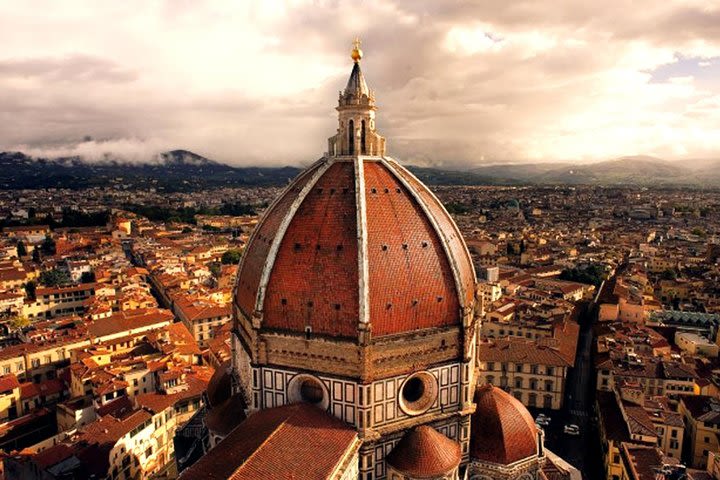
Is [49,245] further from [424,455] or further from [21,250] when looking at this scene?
[424,455]

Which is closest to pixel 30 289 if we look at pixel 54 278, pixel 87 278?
pixel 54 278

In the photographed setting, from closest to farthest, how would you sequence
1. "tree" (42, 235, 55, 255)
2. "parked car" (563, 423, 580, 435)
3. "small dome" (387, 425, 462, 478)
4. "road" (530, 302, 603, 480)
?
"small dome" (387, 425, 462, 478), "road" (530, 302, 603, 480), "parked car" (563, 423, 580, 435), "tree" (42, 235, 55, 255)

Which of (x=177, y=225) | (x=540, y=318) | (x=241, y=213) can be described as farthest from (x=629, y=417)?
(x=241, y=213)

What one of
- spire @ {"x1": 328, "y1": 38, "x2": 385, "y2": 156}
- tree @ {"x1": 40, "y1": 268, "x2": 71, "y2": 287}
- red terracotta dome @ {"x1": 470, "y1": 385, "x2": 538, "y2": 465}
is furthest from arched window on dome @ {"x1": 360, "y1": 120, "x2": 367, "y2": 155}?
tree @ {"x1": 40, "y1": 268, "x2": 71, "y2": 287}

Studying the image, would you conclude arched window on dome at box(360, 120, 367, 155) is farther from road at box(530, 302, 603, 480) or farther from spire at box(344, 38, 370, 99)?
road at box(530, 302, 603, 480)

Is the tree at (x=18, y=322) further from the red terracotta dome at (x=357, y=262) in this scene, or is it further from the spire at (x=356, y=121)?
the spire at (x=356, y=121)

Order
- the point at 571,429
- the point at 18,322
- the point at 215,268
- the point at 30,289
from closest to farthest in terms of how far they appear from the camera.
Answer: the point at 571,429, the point at 18,322, the point at 30,289, the point at 215,268
